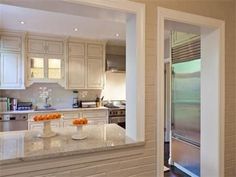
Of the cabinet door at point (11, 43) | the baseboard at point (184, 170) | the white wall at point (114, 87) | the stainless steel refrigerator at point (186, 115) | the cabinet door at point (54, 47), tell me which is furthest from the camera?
the white wall at point (114, 87)

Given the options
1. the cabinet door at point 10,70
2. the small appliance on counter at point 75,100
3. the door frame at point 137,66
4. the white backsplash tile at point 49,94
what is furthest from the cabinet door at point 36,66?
the door frame at point 137,66

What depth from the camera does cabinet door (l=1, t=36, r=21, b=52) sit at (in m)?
3.97

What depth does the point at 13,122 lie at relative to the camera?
12.7 feet

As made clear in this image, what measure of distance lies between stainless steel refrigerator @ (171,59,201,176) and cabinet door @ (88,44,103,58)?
7.03 ft

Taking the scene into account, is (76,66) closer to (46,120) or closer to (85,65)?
(85,65)

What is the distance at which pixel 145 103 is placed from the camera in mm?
1690

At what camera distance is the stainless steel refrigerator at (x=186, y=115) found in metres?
2.74

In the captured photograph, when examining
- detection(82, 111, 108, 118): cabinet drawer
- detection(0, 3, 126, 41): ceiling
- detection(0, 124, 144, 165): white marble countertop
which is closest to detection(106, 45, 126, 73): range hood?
detection(0, 3, 126, 41): ceiling

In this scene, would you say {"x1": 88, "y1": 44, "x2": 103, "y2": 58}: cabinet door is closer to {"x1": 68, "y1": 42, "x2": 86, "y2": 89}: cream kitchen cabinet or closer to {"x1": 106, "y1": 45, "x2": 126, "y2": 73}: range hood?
{"x1": 68, "y1": 42, "x2": 86, "y2": 89}: cream kitchen cabinet

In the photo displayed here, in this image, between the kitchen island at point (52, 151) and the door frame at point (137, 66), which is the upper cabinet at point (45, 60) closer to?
the kitchen island at point (52, 151)

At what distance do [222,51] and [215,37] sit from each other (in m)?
0.18

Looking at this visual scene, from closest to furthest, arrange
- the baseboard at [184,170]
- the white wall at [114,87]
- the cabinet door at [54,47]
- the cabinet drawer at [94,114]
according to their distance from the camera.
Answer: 1. the baseboard at [184,170]
2. the cabinet door at [54,47]
3. the cabinet drawer at [94,114]
4. the white wall at [114,87]

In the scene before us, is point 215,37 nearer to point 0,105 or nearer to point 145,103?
point 145,103

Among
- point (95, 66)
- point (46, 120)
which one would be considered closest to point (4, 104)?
point (95, 66)
